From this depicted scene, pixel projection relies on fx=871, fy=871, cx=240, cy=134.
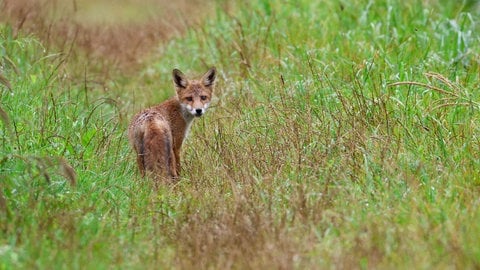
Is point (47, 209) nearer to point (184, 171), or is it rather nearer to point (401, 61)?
point (184, 171)

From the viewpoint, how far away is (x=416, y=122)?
802cm

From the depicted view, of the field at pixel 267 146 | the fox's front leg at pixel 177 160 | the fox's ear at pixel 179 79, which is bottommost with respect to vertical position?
the fox's front leg at pixel 177 160

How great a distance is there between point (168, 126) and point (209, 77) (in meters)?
1.15

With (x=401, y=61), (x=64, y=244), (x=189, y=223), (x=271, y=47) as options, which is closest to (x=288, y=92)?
(x=401, y=61)

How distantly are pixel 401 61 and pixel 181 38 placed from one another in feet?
14.8

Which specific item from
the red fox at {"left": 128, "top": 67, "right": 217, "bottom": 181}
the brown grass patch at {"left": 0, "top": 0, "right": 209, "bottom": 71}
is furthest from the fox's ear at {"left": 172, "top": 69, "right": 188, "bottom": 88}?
the brown grass patch at {"left": 0, "top": 0, "right": 209, "bottom": 71}

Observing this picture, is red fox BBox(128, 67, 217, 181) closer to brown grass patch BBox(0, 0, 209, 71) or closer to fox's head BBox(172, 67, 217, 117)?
fox's head BBox(172, 67, 217, 117)

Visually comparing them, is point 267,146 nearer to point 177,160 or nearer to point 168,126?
point 177,160

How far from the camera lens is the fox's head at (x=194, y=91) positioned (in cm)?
918

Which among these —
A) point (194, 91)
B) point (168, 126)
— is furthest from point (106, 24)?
point (168, 126)

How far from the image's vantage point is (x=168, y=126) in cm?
872

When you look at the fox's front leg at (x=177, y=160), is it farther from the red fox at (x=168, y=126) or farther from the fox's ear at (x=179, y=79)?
the fox's ear at (x=179, y=79)

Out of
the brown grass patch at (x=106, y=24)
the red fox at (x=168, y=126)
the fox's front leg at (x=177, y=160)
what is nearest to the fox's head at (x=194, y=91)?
the red fox at (x=168, y=126)

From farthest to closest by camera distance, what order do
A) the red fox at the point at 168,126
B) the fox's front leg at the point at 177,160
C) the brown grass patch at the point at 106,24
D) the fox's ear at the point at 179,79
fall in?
the brown grass patch at the point at 106,24, the fox's ear at the point at 179,79, the fox's front leg at the point at 177,160, the red fox at the point at 168,126
